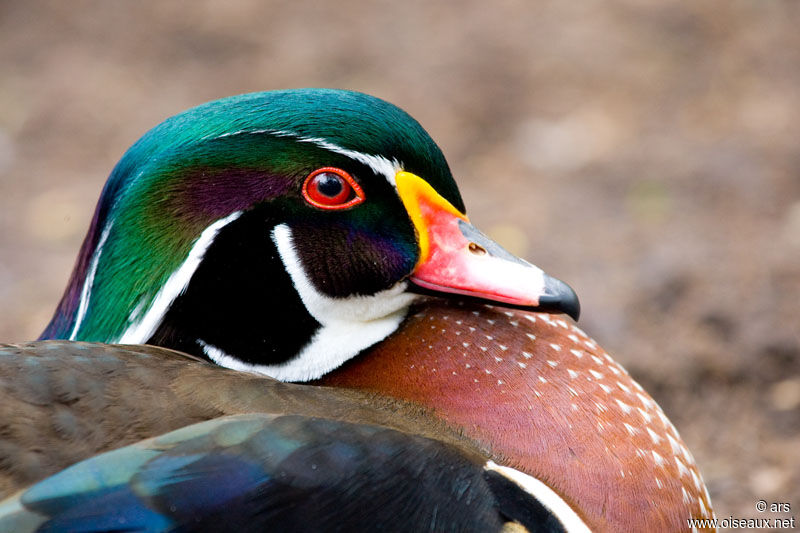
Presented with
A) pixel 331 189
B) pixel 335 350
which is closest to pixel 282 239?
pixel 331 189

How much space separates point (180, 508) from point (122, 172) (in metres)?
0.70

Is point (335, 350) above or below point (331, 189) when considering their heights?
below

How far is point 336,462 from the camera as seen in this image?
136cm

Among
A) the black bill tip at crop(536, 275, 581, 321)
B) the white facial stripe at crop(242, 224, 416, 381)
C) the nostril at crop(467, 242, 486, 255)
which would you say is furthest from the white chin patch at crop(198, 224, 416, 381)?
the black bill tip at crop(536, 275, 581, 321)

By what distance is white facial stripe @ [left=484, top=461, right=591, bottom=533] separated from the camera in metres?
1.47

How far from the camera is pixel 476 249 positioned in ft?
5.76

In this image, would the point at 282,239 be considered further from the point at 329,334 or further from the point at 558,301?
the point at 558,301

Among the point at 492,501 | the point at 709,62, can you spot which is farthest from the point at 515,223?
the point at 492,501

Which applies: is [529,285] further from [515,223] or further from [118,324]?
[515,223]

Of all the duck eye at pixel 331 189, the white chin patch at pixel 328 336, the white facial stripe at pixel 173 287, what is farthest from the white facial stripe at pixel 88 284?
the duck eye at pixel 331 189

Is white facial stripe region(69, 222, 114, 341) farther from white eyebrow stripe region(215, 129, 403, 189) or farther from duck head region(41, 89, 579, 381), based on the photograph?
white eyebrow stripe region(215, 129, 403, 189)

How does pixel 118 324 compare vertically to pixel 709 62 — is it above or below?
below

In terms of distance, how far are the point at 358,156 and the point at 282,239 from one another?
197 mm

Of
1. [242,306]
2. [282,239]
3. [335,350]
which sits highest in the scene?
[282,239]
